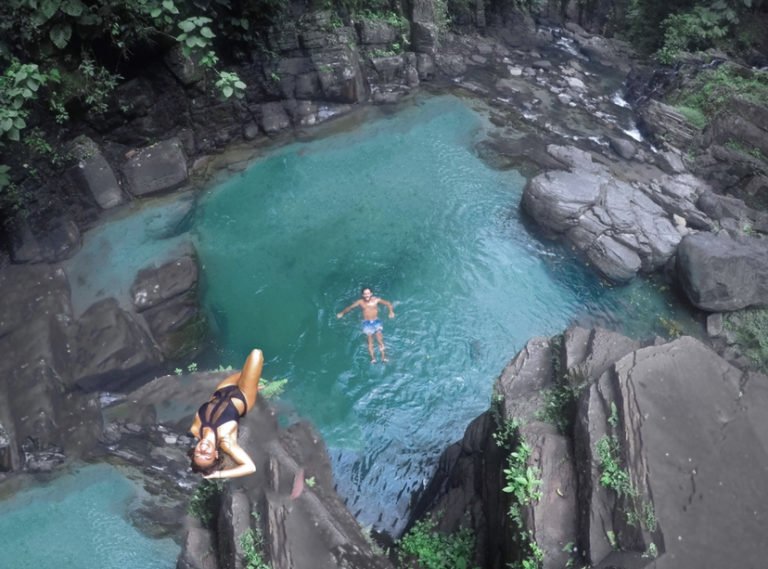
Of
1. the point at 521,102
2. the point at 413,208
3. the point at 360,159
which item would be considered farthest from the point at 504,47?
the point at 413,208

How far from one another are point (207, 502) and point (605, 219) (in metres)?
10.6

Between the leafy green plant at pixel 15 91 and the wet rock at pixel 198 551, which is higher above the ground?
the leafy green plant at pixel 15 91

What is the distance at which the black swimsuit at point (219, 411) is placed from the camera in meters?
6.59

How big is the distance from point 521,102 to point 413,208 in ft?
24.9

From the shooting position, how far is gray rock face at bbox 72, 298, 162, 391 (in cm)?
923

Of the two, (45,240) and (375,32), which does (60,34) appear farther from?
(375,32)

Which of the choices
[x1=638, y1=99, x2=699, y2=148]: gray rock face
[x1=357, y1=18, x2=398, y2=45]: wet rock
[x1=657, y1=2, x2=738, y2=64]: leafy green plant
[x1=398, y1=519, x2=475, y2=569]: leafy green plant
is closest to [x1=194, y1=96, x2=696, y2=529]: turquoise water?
[x1=398, y1=519, x2=475, y2=569]: leafy green plant

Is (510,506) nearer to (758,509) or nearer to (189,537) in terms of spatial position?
(758,509)

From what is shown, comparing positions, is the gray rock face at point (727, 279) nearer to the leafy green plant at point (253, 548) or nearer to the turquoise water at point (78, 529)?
the leafy green plant at point (253, 548)

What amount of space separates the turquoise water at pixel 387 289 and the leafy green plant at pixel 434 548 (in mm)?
929

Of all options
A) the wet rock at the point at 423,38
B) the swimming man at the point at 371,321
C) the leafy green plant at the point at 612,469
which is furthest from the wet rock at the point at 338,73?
the leafy green plant at the point at 612,469

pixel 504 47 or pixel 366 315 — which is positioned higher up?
pixel 504 47

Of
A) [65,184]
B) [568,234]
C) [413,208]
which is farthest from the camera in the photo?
[413,208]

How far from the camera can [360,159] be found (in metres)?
14.8
